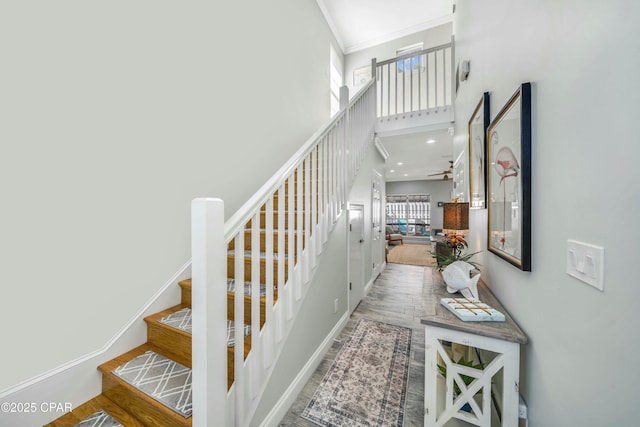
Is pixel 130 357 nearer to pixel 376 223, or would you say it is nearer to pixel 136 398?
pixel 136 398

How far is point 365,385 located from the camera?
74.8 inches

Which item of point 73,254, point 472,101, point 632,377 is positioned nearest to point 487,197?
point 472,101

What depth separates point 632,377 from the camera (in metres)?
0.57

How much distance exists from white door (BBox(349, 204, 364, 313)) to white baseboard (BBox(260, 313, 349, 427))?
790mm

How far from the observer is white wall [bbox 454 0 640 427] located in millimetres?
584

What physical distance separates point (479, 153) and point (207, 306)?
2.10 metres

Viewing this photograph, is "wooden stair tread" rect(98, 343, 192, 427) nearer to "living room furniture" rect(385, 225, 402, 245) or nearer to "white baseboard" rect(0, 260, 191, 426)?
"white baseboard" rect(0, 260, 191, 426)

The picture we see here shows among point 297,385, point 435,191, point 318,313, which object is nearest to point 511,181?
point 318,313

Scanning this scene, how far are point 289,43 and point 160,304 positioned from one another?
325 cm

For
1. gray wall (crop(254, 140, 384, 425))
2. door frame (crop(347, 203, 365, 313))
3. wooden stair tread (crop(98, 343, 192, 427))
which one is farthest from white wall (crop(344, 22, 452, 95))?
wooden stair tread (crop(98, 343, 192, 427))

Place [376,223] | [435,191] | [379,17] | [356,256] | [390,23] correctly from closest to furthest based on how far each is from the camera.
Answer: [356,256] < [379,17] < [390,23] < [376,223] < [435,191]

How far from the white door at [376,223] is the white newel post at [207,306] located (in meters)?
3.44

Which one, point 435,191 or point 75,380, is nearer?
point 75,380

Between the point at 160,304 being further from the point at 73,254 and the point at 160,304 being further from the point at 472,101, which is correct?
the point at 472,101
